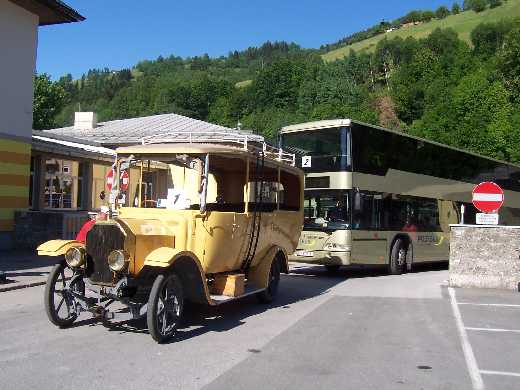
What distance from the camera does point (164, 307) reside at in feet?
24.5

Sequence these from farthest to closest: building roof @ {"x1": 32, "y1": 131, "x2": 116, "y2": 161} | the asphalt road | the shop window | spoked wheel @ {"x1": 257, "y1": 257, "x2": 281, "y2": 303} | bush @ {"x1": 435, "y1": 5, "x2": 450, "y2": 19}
→ bush @ {"x1": 435, "y1": 5, "x2": 450, "y2": 19} < the shop window < building roof @ {"x1": 32, "y1": 131, "x2": 116, "y2": 161} < spoked wheel @ {"x1": 257, "y1": 257, "x2": 281, "y2": 303} < the asphalt road

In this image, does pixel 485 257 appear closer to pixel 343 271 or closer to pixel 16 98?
pixel 343 271

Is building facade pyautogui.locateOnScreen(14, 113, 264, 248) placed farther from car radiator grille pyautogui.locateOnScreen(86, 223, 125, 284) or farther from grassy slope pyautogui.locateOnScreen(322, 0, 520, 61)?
grassy slope pyautogui.locateOnScreen(322, 0, 520, 61)

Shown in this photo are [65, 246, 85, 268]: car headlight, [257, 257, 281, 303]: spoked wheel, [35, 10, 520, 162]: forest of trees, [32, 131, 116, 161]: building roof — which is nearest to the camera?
[65, 246, 85, 268]: car headlight

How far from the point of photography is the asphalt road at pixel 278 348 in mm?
5988

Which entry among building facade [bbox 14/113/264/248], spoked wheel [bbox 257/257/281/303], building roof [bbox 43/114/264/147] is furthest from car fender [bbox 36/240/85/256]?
building roof [bbox 43/114/264/147]

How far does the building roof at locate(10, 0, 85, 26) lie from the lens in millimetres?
18891

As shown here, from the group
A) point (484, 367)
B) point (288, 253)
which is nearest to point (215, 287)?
point (288, 253)

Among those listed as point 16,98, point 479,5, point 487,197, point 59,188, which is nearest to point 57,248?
point 487,197

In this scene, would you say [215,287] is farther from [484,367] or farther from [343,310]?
[484,367]

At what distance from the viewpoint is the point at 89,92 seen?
368ft

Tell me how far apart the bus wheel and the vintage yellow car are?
6520 millimetres

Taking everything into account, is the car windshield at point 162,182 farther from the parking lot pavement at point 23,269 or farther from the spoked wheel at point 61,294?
the parking lot pavement at point 23,269

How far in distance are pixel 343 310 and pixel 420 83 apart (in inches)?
3197
